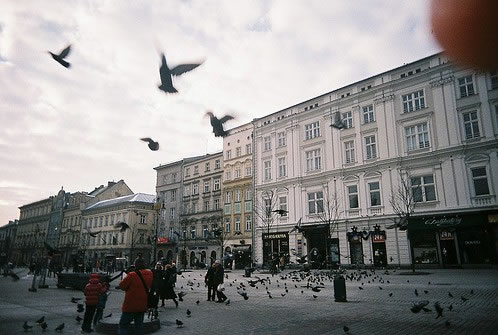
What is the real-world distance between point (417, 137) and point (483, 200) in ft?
26.9

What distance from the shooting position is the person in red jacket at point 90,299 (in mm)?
8833

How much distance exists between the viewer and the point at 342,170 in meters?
38.5

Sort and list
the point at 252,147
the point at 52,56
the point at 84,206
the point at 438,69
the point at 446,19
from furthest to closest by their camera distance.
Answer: the point at 84,206
the point at 252,147
the point at 438,69
the point at 52,56
the point at 446,19

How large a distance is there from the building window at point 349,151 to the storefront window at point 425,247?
404 inches

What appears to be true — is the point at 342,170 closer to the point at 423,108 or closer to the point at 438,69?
the point at 423,108

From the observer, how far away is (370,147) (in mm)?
37250

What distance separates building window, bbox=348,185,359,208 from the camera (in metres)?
37.4

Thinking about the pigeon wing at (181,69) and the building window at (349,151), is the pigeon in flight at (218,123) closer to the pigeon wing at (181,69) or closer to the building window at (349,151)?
the pigeon wing at (181,69)

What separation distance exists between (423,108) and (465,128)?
4.28 metres

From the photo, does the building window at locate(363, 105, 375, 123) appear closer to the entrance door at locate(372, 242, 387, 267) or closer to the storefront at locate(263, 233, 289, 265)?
the entrance door at locate(372, 242, 387, 267)

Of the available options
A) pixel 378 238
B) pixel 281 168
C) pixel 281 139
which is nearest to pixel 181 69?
pixel 378 238

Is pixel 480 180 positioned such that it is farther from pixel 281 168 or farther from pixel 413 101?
pixel 281 168

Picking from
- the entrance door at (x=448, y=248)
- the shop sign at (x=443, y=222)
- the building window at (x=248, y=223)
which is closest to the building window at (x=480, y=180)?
the shop sign at (x=443, y=222)

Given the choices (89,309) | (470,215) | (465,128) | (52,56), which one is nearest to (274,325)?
(89,309)
